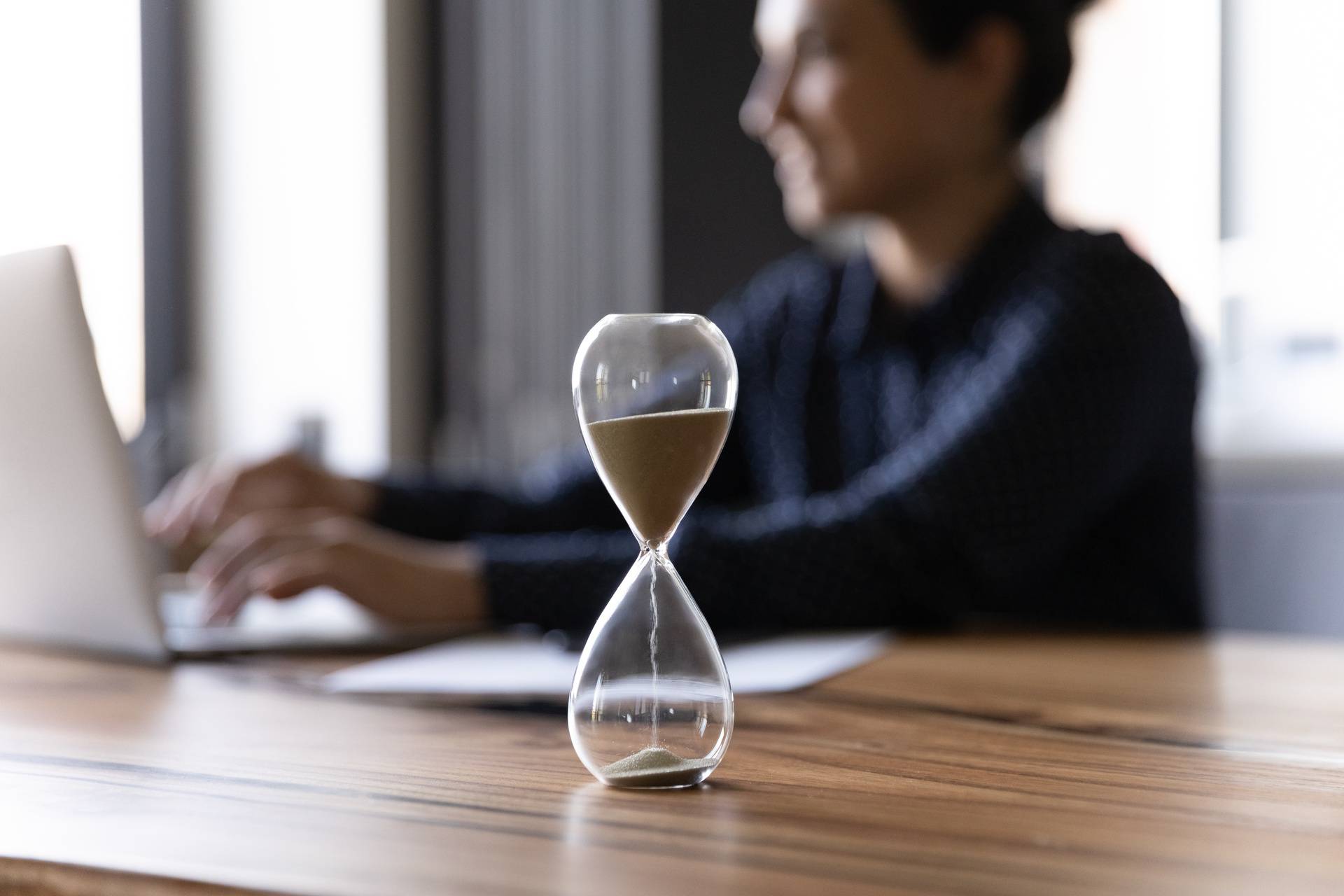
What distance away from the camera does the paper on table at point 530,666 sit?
2.22 ft

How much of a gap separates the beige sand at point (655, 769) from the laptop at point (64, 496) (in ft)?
1.30

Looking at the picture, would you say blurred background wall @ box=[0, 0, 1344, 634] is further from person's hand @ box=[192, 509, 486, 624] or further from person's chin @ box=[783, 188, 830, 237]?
person's hand @ box=[192, 509, 486, 624]

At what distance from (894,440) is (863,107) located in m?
0.33

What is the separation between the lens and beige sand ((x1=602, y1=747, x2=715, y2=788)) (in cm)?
45

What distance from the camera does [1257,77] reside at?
1.85m

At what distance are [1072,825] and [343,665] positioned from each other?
509 millimetres

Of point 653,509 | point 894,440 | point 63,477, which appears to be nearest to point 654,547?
point 653,509

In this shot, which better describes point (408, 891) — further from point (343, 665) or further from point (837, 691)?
point (343, 665)

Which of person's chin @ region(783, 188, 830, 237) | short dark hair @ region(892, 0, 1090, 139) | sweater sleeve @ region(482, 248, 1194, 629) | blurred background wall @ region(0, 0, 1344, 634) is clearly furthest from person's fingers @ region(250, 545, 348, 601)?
blurred background wall @ region(0, 0, 1344, 634)

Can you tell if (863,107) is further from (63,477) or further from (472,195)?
(472,195)

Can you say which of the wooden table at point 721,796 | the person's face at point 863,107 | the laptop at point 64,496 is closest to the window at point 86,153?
the person's face at point 863,107

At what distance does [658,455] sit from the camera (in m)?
0.45

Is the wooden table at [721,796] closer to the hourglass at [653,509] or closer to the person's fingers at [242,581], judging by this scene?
the hourglass at [653,509]

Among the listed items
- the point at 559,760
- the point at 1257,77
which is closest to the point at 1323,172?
the point at 1257,77
